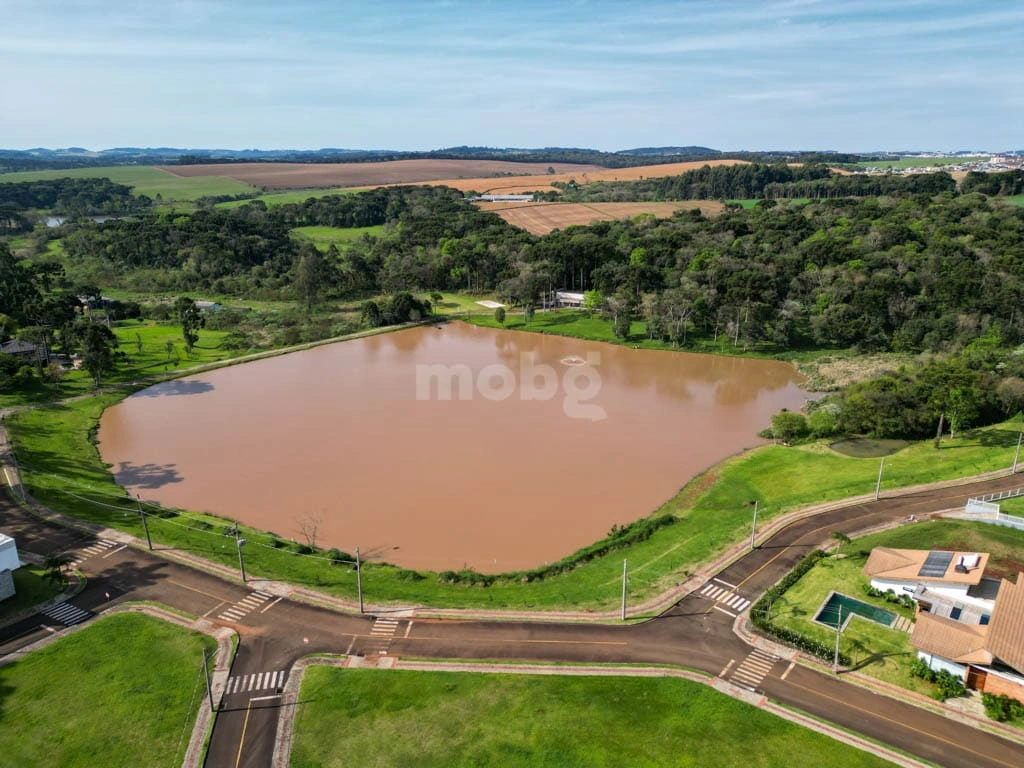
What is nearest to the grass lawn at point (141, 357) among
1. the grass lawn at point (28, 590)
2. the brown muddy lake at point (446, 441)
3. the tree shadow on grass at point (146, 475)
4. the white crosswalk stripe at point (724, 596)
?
the brown muddy lake at point (446, 441)

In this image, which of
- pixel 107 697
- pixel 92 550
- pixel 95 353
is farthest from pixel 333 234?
pixel 107 697

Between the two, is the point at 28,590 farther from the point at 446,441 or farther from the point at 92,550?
the point at 446,441

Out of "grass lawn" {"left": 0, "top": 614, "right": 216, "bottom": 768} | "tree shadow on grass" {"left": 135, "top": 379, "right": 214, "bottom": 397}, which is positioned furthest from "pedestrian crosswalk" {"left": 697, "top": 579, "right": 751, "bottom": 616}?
"tree shadow on grass" {"left": 135, "top": 379, "right": 214, "bottom": 397}

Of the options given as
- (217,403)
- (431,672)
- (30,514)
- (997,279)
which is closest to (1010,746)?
(431,672)

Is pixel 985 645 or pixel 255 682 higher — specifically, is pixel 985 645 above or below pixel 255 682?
above

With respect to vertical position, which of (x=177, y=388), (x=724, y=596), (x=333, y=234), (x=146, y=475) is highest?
(x=333, y=234)

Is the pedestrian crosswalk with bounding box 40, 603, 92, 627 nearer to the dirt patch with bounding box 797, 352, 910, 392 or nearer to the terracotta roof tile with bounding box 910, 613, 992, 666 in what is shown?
the terracotta roof tile with bounding box 910, 613, 992, 666

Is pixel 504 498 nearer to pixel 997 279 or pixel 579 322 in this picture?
pixel 579 322
